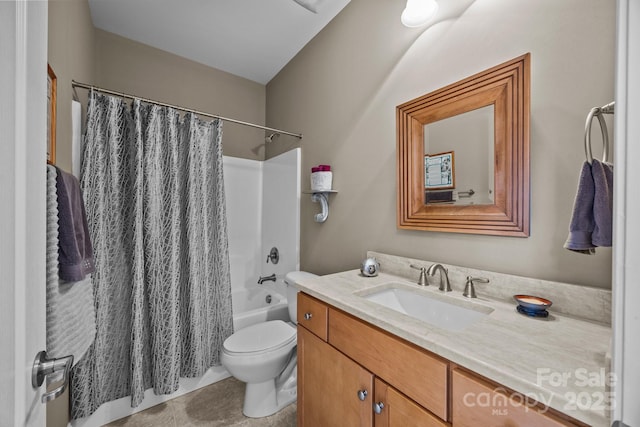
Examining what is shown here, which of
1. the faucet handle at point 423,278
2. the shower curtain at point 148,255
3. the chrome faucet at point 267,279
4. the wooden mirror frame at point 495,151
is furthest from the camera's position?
the chrome faucet at point 267,279

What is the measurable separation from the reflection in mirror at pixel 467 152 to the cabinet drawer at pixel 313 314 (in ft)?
2.34

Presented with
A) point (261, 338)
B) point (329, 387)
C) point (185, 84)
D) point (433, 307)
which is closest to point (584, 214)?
point (433, 307)

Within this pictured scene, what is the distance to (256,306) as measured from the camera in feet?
8.34

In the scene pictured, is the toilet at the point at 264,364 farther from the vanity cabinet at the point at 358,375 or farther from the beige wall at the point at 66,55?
the beige wall at the point at 66,55

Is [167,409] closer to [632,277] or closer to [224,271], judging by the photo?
[224,271]

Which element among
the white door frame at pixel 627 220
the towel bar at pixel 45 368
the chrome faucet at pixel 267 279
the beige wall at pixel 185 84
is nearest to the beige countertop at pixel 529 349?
the white door frame at pixel 627 220

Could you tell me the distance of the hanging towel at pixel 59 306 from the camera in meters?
0.71

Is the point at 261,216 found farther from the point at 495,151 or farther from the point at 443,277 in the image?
the point at 495,151

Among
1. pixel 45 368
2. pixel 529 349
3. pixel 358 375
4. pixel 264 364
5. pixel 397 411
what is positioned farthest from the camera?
pixel 264 364

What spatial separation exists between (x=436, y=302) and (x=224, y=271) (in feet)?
4.67

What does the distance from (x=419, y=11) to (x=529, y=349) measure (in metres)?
1.36

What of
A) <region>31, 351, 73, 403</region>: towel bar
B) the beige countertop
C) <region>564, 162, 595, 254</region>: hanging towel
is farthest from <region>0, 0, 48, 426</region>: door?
<region>564, 162, 595, 254</region>: hanging towel

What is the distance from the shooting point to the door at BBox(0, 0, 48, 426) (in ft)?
1.25

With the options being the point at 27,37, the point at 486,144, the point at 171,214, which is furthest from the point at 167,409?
the point at 486,144
